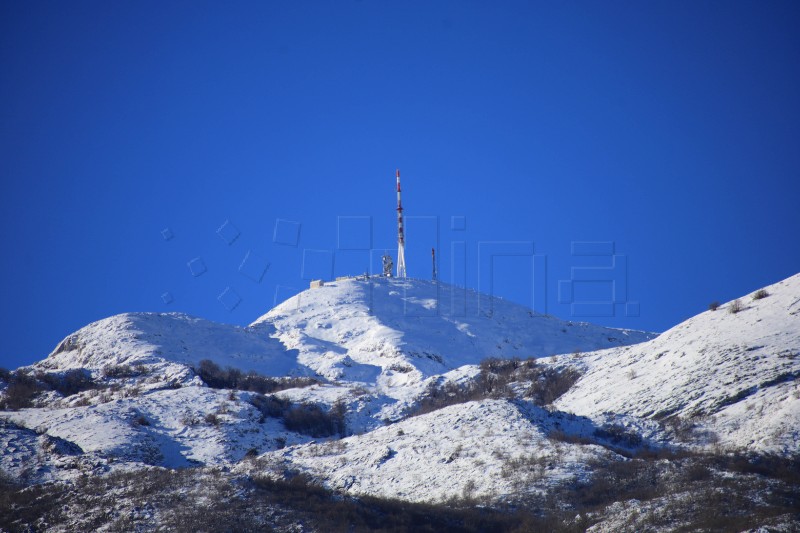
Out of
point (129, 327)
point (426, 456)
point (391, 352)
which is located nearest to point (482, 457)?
point (426, 456)

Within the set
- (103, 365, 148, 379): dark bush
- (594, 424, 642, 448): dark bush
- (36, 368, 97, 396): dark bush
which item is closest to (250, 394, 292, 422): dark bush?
(103, 365, 148, 379): dark bush

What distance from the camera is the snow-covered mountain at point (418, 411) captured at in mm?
30078

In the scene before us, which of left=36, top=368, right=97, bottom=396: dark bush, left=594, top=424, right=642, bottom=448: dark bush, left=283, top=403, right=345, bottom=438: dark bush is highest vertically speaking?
left=36, top=368, right=97, bottom=396: dark bush

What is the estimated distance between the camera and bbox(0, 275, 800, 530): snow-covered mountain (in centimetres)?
3008

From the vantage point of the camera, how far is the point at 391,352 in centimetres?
6850

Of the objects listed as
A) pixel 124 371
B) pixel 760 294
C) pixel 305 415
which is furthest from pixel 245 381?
pixel 760 294

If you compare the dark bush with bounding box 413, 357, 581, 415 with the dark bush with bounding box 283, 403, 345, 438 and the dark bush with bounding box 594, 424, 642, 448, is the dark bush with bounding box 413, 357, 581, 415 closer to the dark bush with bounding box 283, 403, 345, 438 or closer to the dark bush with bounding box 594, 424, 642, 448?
the dark bush with bounding box 283, 403, 345, 438

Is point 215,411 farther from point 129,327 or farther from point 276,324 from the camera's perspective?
point 276,324

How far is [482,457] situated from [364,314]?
5096 centimetres

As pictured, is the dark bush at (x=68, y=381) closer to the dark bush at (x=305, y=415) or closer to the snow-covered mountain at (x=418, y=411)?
the snow-covered mountain at (x=418, y=411)

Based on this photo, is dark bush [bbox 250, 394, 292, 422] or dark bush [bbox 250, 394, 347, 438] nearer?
dark bush [bbox 250, 394, 347, 438]

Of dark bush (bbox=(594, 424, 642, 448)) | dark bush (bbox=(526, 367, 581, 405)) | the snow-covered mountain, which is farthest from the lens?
dark bush (bbox=(526, 367, 581, 405))

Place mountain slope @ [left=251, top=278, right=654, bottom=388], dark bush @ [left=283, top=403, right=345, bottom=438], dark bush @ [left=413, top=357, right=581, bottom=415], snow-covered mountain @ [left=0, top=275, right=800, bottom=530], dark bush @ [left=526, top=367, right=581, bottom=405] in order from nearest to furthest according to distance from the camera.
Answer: snow-covered mountain @ [left=0, top=275, right=800, bottom=530]
dark bush @ [left=283, top=403, right=345, bottom=438]
dark bush @ [left=526, top=367, right=581, bottom=405]
dark bush @ [left=413, top=357, right=581, bottom=415]
mountain slope @ [left=251, top=278, right=654, bottom=388]

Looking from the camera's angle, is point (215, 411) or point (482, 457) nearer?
point (482, 457)
